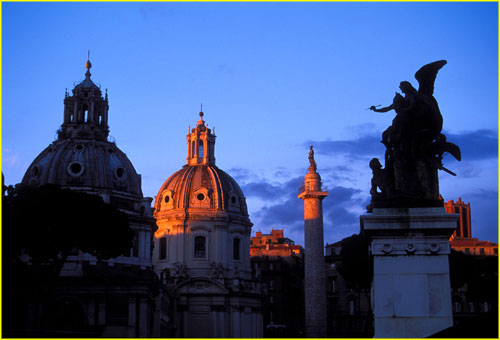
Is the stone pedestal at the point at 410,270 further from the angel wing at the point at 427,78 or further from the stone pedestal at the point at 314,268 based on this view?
the stone pedestal at the point at 314,268

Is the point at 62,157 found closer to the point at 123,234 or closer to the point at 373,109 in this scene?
the point at 123,234

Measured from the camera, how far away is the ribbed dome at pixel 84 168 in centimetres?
8856

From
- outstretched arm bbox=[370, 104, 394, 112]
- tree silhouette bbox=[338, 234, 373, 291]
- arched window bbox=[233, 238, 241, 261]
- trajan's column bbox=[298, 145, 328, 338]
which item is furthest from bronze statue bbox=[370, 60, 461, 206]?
arched window bbox=[233, 238, 241, 261]

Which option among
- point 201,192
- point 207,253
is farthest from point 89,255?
point 201,192

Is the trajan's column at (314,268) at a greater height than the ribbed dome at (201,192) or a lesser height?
lesser

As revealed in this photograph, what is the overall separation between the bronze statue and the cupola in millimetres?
98221

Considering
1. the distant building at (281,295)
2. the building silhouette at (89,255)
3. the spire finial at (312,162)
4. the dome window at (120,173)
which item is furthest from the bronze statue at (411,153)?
the distant building at (281,295)

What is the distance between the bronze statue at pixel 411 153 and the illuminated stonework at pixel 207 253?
86134mm

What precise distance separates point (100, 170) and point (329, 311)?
3573 centimetres

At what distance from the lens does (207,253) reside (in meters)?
105

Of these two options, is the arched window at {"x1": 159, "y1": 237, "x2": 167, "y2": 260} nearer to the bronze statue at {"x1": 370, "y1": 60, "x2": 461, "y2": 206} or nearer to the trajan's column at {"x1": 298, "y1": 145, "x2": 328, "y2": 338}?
the trajan's column at {"x1": 298, "y1": 145, "x2": 328, "y2": 338}

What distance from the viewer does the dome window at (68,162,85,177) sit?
8893 cm

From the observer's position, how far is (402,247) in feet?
44.7

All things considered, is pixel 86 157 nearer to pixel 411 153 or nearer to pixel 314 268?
pixel 314 268
